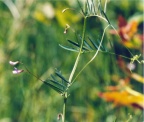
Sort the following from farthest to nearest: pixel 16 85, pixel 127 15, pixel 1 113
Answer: pixel 127 15 → pixel 16 85 → pixel 1 113

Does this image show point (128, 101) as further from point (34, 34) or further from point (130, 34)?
point (34, 34)

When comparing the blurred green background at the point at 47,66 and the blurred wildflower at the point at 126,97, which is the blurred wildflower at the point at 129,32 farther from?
the blurred green background at the point at 47,66

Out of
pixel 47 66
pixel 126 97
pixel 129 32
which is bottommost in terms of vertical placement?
pixel 126 97

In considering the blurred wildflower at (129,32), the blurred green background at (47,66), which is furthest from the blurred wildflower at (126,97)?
the blurred green background at (47,66)

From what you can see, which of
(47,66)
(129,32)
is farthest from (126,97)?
(47,66)

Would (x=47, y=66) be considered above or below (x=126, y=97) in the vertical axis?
above

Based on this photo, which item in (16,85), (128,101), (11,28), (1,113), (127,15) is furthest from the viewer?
(127,15)

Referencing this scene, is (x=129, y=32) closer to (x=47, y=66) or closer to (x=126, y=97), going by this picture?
(x=126, y=97)

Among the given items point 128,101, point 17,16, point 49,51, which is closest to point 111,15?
point 49,51

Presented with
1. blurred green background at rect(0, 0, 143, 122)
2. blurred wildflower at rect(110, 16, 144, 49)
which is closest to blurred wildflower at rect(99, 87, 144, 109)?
blurred wildflower at rect(110, 16, 144, 49)
